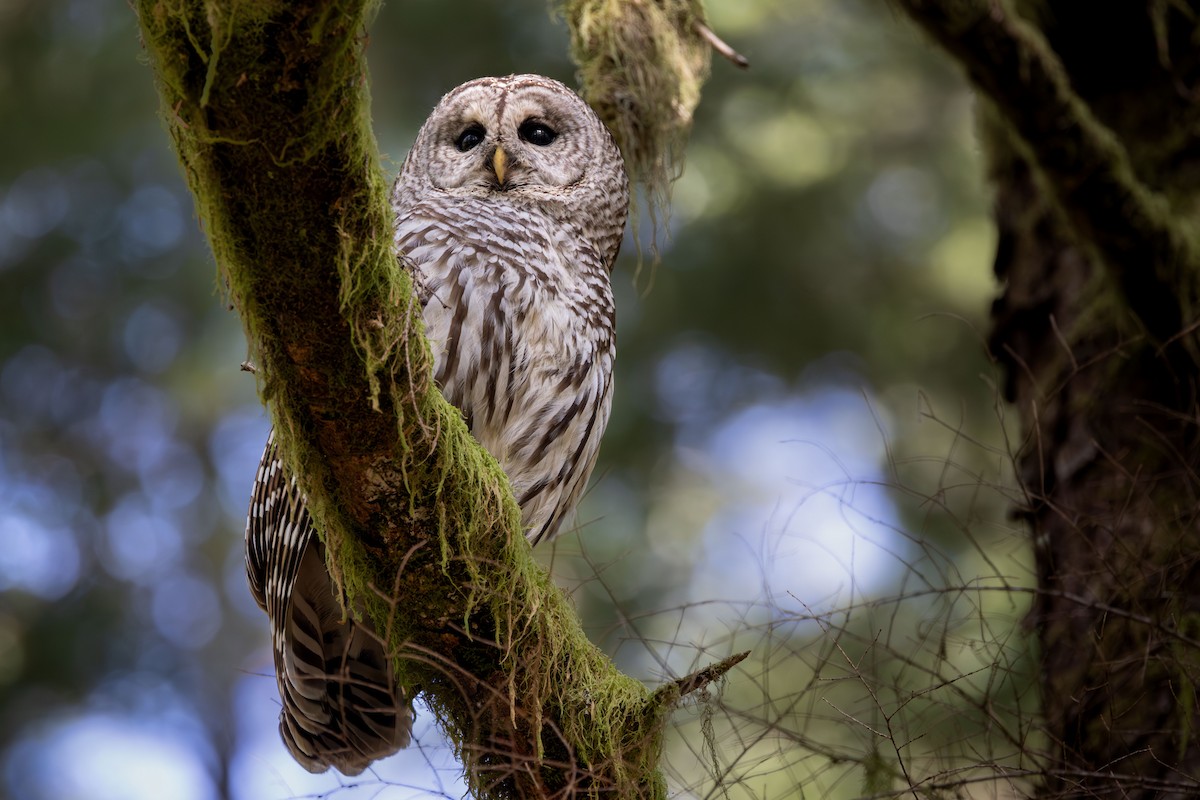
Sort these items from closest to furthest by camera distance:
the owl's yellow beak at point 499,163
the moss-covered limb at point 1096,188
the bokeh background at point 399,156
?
the moss-covered limb at point 1096,188, the owl's yellow beak at point 499,163, the bokeh background at point 399,156

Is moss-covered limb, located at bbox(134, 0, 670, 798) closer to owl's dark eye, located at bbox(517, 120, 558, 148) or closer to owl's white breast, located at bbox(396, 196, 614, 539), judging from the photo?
owl's white breast, located at bbox(396, 196, 614, 539)

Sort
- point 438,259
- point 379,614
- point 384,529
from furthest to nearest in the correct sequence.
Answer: point 438,259, point 379,614, point 384,529

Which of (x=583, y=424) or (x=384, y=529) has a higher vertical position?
(x=583, y=424)

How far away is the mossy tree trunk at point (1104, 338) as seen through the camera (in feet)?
9.20

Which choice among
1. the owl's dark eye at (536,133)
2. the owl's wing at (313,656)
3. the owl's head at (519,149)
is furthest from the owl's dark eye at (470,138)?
the owl's wing at (313,656)

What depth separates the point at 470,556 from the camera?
2.39 metres

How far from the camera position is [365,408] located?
7.18 ft

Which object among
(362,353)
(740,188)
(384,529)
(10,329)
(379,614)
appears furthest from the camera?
(10,329)

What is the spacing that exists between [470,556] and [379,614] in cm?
28

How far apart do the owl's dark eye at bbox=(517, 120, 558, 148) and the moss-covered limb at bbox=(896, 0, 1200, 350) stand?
139cm

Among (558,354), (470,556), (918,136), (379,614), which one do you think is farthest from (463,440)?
(918,136)

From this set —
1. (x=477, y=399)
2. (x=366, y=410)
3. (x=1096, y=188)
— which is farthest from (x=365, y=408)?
(x=1096, y=188)

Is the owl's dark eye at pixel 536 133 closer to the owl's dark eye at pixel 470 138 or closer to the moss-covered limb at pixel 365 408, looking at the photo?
the owl's dark eye at pixel 470 138

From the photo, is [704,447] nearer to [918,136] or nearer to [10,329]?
[918,136]
